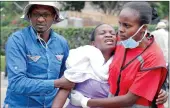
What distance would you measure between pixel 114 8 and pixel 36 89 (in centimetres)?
3215

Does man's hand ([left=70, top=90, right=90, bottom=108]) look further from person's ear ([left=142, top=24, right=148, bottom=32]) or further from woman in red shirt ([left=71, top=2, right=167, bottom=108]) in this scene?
person's ear ([left=142, top=24, right=148, bottom=32])

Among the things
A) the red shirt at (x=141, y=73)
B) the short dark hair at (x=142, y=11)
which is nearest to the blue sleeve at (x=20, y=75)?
the red shirt at (x=141, y=73)

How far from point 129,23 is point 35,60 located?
76cm

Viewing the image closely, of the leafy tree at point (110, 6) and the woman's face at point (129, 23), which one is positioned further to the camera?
the leafy tree at point (110, 6)

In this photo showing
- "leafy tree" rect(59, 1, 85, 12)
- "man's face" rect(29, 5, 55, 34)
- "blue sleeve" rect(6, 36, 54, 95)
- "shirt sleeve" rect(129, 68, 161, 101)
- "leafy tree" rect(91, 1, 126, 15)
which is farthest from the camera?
"leafy tree" rect(91, 1, 126, 15)

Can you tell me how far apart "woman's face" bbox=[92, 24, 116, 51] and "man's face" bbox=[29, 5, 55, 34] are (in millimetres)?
351

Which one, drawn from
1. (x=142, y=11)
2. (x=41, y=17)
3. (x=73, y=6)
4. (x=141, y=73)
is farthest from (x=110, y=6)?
(x=141, y=73)

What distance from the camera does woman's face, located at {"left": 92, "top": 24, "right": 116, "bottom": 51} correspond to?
268 cm

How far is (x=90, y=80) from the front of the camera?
8.48ft

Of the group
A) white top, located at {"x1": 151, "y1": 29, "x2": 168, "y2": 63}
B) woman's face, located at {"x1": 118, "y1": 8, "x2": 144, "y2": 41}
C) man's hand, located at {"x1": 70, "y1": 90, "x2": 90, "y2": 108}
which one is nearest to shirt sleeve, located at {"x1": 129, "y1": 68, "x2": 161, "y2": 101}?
woman's face, located at {"x1": 118, "y1": 8, "x2": 144, "y2": 41}

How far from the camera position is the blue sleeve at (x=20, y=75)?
2650mm

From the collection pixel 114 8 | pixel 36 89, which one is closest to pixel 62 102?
pixel 36 89

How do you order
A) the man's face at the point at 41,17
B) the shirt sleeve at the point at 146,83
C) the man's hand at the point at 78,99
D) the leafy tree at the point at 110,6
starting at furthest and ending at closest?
the leafy tree at the point at 110,6, the man's face at the point at 41,17, the man's hand at the point at 78,99, the shirt sleeve at the point at 146,83

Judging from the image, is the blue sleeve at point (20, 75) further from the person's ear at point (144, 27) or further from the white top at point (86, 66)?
the person's ear at point (144, 27)
